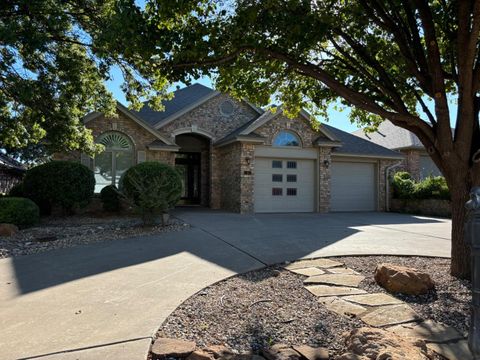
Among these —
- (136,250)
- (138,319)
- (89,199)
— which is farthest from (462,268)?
(89,199)

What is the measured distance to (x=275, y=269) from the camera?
226 inches

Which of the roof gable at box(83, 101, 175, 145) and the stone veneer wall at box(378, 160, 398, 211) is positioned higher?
the roof gable at box(83, 101, 175, 145)

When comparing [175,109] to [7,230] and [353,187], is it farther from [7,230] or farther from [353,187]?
[7,230]

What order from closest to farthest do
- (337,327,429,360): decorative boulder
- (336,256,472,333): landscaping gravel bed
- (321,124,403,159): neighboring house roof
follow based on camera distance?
(337,327,429,360): decorative boulder → (336,256,472,333): landscaping gravel bed → (321,124,403,159): neighboring house roof

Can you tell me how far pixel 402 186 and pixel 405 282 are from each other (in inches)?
578

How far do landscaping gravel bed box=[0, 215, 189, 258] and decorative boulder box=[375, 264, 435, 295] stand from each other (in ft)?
19.8

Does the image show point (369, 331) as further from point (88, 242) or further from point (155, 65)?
point (88, 242)

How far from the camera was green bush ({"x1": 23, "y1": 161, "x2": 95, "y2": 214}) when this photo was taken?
11992 mm

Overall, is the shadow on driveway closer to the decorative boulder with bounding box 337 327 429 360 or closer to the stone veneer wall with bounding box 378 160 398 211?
the decorative boulder with bounding box 337 327 429 360

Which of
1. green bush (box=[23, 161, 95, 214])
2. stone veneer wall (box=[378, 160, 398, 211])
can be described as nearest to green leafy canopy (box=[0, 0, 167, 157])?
green bush (box=[23, 161, 95, 214])

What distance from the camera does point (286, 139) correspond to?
15945 millimetres

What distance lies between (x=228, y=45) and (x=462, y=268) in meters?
4.86

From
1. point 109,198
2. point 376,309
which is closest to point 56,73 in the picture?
point 109,198

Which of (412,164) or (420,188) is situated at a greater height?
(412,164)
